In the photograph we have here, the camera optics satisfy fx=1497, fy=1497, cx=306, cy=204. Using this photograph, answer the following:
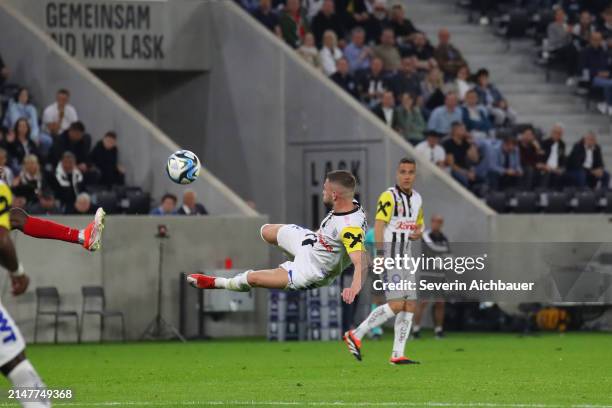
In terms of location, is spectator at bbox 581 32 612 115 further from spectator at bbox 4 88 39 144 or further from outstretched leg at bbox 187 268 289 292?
outstretched leg at bbox 187 268 289 292

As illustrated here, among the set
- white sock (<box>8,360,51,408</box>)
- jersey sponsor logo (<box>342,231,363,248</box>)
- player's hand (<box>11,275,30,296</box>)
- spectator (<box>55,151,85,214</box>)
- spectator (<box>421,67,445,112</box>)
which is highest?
spectator (<box>421,67,445,112</box>)

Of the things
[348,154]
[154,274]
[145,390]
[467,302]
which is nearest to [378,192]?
[348,154]

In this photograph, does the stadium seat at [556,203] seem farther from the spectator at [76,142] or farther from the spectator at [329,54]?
the spectator at [76,142]

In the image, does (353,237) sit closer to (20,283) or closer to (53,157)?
(20,283)

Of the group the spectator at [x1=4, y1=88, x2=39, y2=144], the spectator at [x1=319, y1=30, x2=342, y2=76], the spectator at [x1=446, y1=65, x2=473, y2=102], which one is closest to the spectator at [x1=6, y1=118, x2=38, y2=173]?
the spectator at [x1=4, y1=88, x2=39, y2=144]

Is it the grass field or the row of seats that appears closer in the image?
the grass field

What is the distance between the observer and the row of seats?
83.3 ft

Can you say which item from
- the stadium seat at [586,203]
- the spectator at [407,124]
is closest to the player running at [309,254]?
the stadium seat at [586,203]

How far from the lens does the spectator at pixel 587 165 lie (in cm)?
2683

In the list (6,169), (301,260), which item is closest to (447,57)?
(6,169)

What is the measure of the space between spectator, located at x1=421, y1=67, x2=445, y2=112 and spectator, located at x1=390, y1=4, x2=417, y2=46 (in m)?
1.47

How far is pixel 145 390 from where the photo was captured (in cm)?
1312

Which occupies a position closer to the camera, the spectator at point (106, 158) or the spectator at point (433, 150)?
the spectator at point (106, 158)

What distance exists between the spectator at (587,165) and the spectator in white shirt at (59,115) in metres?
8.89
